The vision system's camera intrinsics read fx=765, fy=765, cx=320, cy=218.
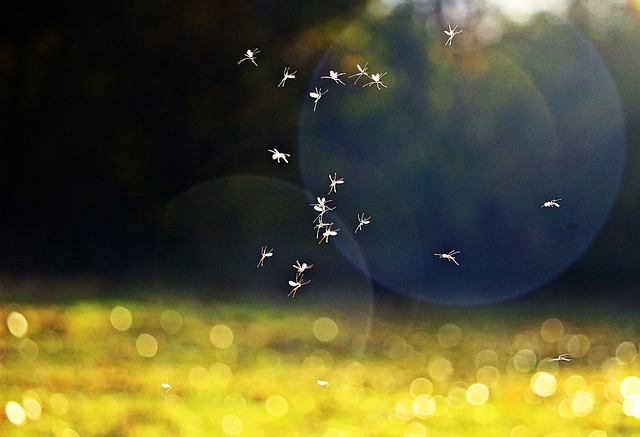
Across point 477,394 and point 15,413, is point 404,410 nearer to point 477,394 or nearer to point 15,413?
point 477,394

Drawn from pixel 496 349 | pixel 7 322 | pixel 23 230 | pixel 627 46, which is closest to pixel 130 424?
pixel 7 322

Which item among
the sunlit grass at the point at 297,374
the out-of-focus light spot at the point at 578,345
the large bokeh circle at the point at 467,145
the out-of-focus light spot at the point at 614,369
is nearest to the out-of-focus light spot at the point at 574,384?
the sunlit grass at the point at 297,374

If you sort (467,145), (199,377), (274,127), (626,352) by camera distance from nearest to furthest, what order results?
(199,377) < (626,352) < (274,127) < (467,145)

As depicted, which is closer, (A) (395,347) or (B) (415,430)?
(B) (415,430)

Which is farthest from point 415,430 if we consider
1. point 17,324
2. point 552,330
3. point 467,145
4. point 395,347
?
point 467,145

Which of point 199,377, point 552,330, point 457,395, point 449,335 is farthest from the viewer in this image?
point 552,330

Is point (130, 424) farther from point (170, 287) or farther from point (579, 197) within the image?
point (579, 197)

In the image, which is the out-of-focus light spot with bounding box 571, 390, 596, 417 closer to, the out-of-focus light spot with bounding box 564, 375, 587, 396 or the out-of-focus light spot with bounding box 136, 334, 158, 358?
the out-of-focus light spot with bounding box 564, 375, 587, 396
